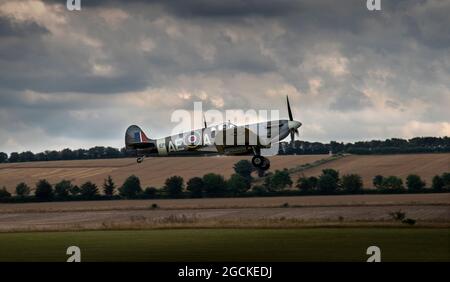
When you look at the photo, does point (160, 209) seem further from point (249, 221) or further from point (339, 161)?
point (339, 161)

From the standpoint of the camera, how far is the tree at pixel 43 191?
275 feet

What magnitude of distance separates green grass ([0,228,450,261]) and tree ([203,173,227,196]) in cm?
2896

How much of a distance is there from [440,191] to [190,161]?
3100 centimetres

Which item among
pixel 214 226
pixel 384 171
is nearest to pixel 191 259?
pixel 214 226

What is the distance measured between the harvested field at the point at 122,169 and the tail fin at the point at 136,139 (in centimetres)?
3325

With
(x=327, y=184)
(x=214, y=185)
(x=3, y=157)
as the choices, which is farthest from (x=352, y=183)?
(x=3, y=157)

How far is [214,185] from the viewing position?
81.2 m

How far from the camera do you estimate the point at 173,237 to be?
46.9m

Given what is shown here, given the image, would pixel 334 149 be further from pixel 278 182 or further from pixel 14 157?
pixel 14 157

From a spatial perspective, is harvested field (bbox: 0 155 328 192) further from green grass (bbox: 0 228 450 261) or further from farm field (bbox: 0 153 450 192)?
green grass (bbox: 0 228 450 261)

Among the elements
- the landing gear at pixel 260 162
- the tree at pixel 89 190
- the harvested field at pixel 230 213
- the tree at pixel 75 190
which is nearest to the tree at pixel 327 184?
the harvested field at pixel 230 213

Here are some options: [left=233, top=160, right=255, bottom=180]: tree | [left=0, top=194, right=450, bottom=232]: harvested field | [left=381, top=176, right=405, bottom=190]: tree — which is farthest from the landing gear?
[left=233, top=160, right=255, bottom=180]: tree

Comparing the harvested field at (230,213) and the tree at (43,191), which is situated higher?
the tree at (43,191)

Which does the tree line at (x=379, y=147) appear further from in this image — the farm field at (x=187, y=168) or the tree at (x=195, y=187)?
the tree at (x=195, y=187)
